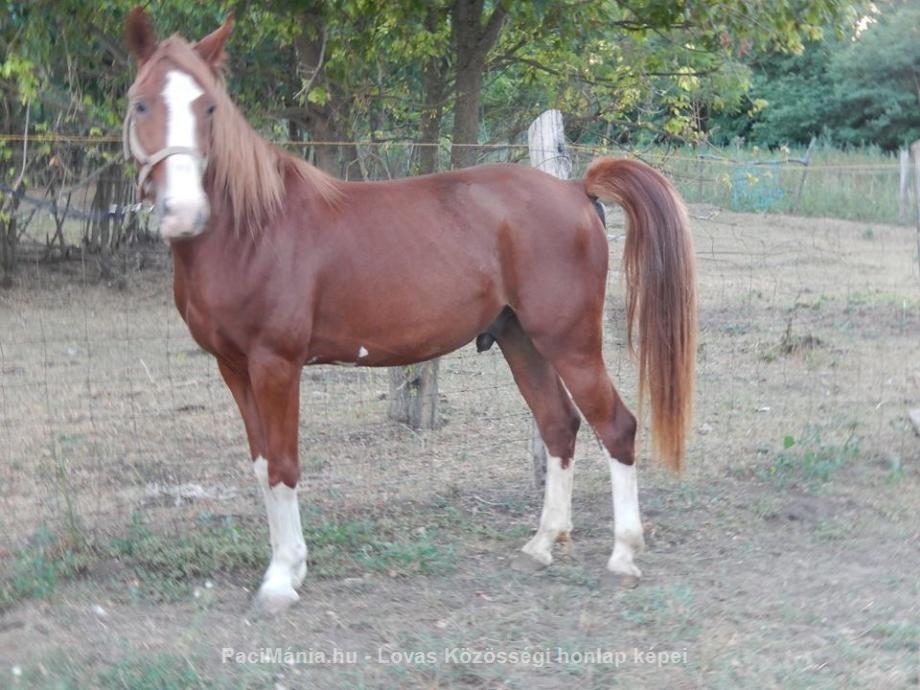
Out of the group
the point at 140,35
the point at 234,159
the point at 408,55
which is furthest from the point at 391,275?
the point at 408,55

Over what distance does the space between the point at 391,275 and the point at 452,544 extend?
137 cm

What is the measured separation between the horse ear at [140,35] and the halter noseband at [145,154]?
0.29 meters

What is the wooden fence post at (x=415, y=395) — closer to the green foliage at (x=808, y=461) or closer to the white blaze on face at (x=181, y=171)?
the green foliage at (x=808, y=461)

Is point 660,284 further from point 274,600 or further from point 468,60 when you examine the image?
point 468,60

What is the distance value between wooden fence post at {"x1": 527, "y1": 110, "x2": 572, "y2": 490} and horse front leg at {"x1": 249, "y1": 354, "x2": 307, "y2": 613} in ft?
5.67

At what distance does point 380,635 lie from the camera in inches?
149

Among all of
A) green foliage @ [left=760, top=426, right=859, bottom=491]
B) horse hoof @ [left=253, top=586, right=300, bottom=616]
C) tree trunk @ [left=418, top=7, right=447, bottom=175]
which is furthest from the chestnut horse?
tree trunk @ [left=418, top=7, right=447, bottom=175]

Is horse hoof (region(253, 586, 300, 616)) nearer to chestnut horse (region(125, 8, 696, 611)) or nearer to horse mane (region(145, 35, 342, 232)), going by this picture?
chestnut horse (region(125, 8, 696, 611))

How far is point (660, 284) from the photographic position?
177 inches

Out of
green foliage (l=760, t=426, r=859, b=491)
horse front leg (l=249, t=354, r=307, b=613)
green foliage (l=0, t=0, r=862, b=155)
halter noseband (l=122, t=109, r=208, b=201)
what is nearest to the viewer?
halter noseband (l=122, t=109, r=208, b=201)

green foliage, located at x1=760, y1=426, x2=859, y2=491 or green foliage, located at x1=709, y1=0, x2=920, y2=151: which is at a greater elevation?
green foliage, located at x1=709, y1=0, x2=920, y2=151

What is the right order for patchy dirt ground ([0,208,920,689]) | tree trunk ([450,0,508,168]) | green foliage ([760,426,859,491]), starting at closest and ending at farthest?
patchy dirt ground ([0,208,920,689]) < green foliage ([760,426,859,491]) < tree trunk ([450,0,508,168])

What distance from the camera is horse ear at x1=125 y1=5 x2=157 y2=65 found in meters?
3.87

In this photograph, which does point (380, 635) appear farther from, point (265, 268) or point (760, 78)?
point (760, 78)
